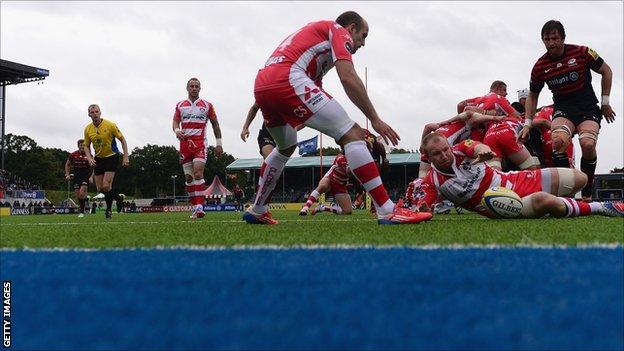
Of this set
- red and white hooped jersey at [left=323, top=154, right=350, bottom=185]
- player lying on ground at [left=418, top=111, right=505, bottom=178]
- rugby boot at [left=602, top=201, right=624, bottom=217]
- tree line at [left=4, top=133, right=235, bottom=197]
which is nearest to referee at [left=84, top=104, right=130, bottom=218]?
red and white hooped jersey at [left=323, top=154, right=350, bottom=185]

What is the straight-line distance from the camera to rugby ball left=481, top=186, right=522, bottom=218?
5.05 metres

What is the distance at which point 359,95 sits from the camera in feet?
14.6

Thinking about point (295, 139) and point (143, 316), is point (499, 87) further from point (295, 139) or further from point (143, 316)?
point (143, 316)

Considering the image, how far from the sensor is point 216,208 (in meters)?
37.1

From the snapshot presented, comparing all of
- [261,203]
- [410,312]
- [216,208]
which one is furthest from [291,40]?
[216,208]

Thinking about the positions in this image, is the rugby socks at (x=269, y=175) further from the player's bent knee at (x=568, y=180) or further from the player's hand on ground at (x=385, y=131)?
the player's bent knee at (x=568, y=180)

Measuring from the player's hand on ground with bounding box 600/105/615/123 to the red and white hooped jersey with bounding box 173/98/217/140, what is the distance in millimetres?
6183

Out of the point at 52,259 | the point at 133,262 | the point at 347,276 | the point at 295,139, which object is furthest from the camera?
the point at 295,139

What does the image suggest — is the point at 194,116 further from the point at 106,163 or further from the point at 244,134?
the point at 244,134

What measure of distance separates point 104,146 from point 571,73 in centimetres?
792

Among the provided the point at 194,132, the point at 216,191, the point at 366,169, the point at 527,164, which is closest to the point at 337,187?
the point at 194,132

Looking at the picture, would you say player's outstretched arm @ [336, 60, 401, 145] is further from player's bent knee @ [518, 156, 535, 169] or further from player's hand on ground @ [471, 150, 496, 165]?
player's bent knee @ [518, 156, 535, 169]

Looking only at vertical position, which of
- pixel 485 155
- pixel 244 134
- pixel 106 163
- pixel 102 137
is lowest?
pixel 485 155

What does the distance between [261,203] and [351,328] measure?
171 inches
